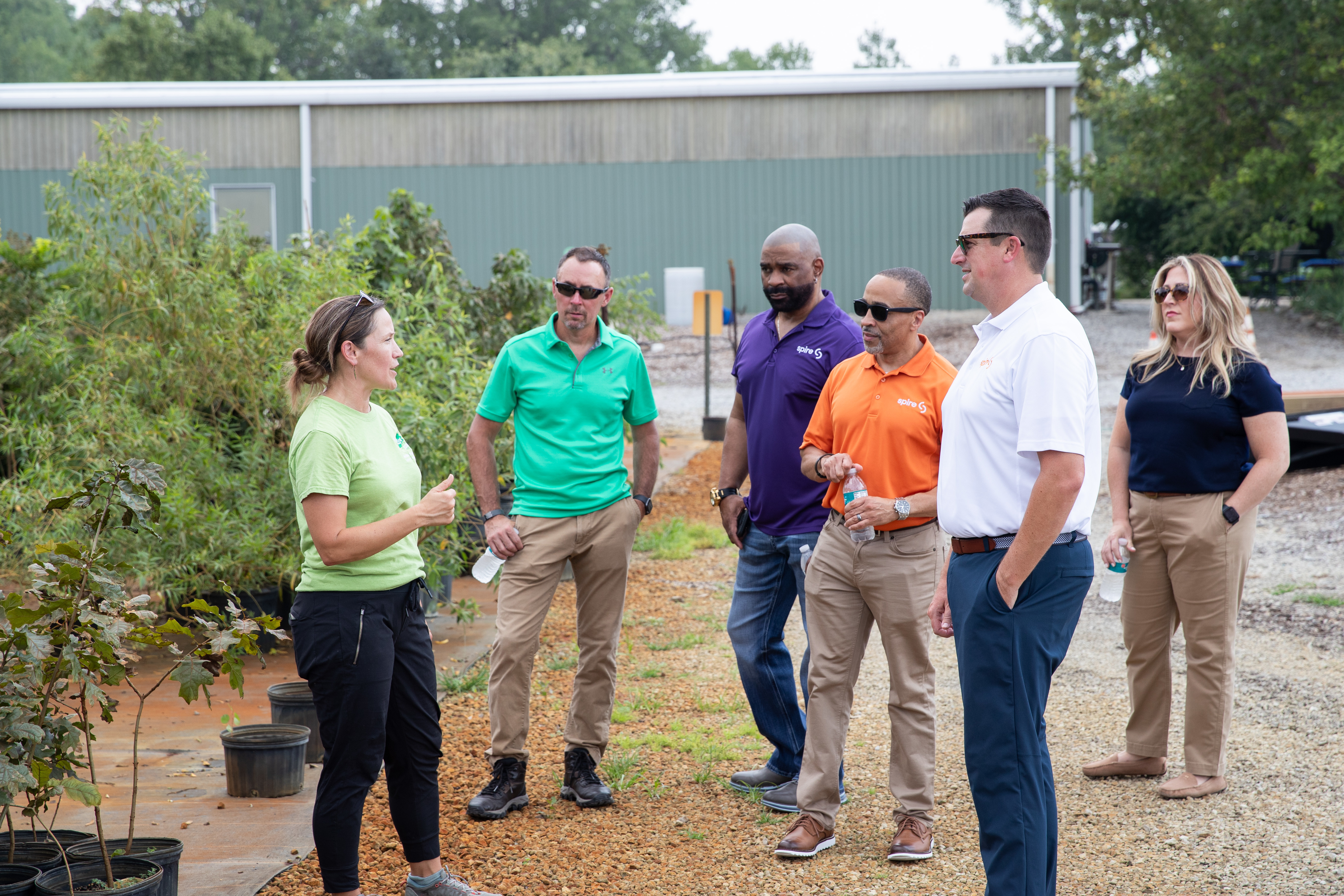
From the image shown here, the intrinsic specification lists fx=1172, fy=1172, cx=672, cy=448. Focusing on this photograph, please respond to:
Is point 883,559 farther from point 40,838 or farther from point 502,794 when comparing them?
point 40,838

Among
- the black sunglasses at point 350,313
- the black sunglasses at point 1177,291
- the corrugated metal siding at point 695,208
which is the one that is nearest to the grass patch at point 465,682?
the black sunglasses at point 350,313

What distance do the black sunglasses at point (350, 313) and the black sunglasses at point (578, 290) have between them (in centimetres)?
102

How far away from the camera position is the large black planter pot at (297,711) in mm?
4613

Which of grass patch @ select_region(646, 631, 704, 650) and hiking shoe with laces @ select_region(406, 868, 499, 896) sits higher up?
hiking shoe with laces @ select_region(406, 868, 499, 896)

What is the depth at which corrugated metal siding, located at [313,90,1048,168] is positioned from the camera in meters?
23.4

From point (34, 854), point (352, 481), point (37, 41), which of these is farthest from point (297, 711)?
point (37, 41)

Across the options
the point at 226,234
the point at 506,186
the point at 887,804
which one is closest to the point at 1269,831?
the point at 887,804

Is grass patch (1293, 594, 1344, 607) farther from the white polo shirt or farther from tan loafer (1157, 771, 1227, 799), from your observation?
the white polo shirt

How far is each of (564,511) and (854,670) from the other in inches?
45.7

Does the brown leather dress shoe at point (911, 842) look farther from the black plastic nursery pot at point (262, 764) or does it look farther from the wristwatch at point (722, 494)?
the black plastic nursery pot at point (262, 764)

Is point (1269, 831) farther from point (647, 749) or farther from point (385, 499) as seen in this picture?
point (385, 499)

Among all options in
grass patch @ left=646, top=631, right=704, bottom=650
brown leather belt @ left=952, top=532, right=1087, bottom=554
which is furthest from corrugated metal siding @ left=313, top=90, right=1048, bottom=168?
brown leather belt @ left=952, top=532, right=1087, bottom=554

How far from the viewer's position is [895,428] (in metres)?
3.64

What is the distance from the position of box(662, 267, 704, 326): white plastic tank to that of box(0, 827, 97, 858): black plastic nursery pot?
20.3 meters
